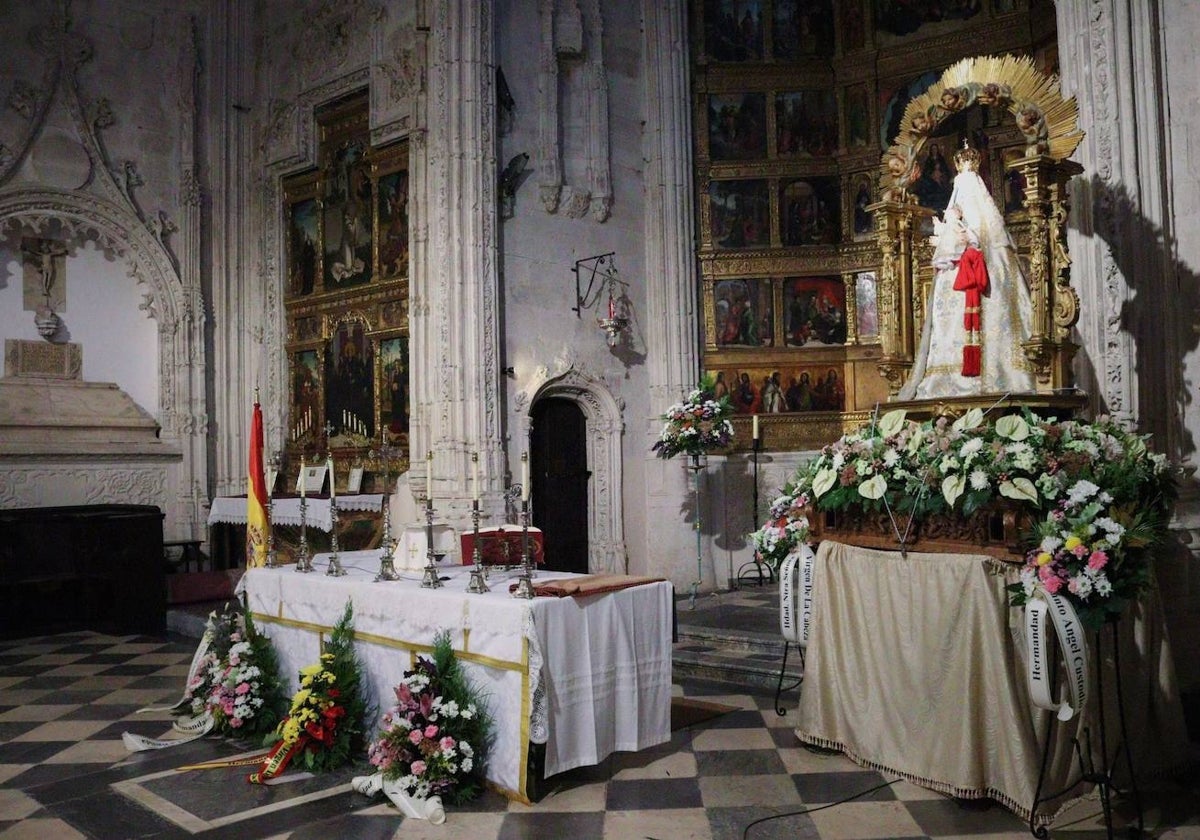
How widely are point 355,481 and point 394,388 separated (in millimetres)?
1241

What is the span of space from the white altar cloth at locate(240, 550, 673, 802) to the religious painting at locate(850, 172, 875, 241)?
8582 millimetres

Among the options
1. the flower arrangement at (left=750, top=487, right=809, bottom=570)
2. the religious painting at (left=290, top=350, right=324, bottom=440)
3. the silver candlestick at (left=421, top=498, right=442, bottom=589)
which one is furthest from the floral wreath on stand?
the religious painting at (left=290, top=350, right=324, bottom=440)

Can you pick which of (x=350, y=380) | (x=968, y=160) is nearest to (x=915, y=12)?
(x=968, y=160)

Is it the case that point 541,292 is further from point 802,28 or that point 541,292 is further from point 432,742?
point 432,742

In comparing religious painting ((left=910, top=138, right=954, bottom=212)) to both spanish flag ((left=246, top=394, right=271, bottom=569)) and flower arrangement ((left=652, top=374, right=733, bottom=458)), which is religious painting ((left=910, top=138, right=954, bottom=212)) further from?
spanish flag ((left=246, top=394, right=271, bottom=569))

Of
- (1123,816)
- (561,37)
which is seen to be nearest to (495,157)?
(561,37)

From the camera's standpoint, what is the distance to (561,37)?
1260 centimetres

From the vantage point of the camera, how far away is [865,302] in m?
13.3

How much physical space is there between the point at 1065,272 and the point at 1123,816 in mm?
3304

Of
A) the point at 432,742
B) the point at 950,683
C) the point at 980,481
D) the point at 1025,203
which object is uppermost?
the point at 1025,203

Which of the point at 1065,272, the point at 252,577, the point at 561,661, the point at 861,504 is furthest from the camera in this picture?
the point at 252,577

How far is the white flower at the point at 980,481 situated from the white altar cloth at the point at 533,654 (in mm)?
1812

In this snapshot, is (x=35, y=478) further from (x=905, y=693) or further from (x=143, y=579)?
(x=905, y=693)

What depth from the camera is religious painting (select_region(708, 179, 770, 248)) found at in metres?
13.5
